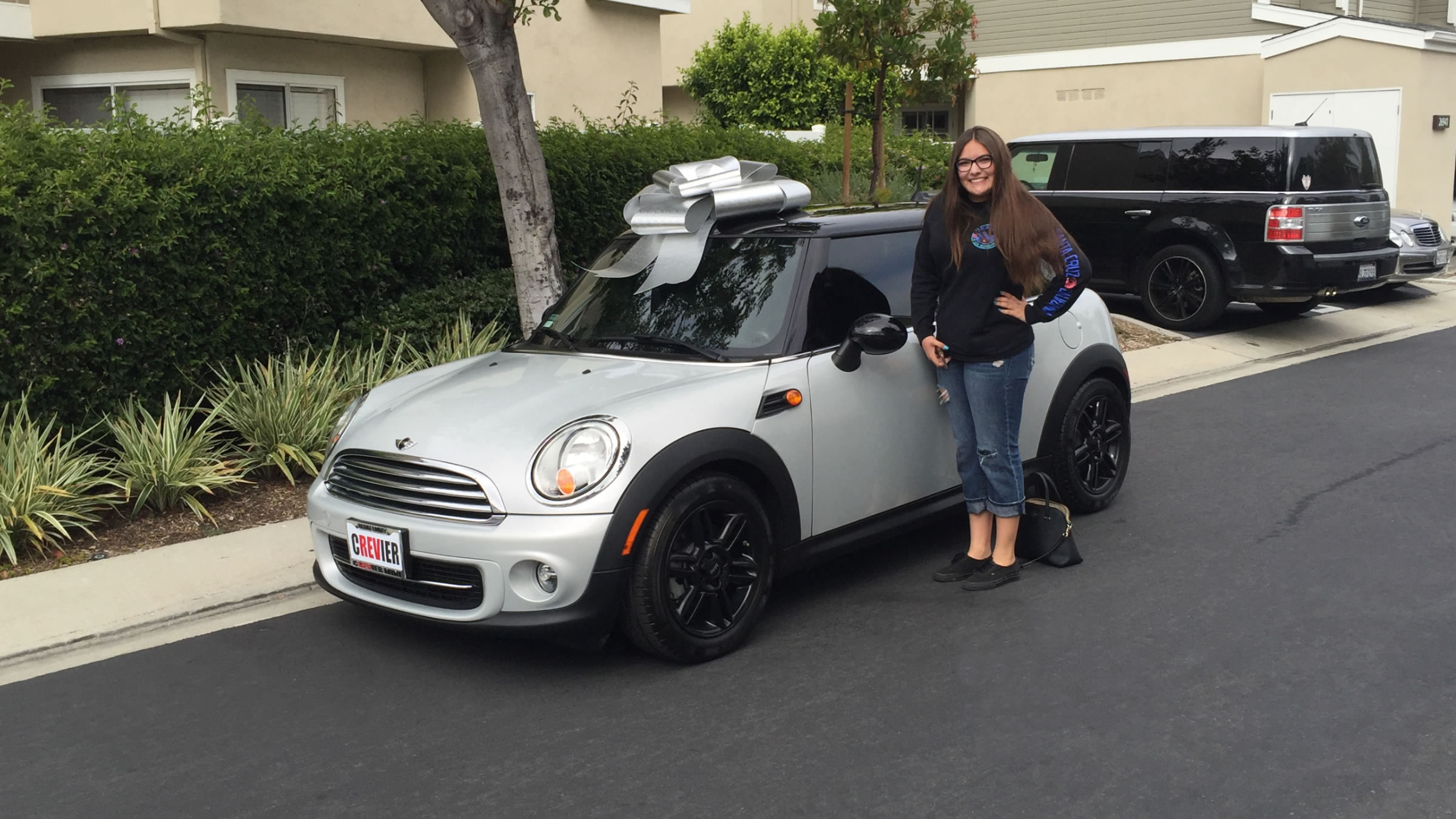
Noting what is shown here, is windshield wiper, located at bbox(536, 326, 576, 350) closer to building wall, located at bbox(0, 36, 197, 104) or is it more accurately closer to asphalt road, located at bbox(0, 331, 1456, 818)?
asphalt road, located at bbox(0, 331, 1456, 818)

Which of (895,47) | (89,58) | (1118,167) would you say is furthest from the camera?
(1118,167)

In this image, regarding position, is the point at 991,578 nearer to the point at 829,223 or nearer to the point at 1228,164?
the point at 829,223

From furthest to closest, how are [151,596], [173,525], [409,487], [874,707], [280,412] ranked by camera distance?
1. [280,412]
2. [173,525]
3. [151,596]
4. [409,487]
5. [874,707]

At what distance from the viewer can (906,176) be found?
50.6ft

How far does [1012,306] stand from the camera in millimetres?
5219

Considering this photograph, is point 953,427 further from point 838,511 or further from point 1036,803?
point 1036,803

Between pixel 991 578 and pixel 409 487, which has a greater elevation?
pixel 409 487

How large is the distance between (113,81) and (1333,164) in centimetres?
1133

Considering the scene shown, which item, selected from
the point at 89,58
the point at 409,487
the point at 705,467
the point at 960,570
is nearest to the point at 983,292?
the point at 960,570

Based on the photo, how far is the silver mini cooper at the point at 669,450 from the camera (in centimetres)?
447

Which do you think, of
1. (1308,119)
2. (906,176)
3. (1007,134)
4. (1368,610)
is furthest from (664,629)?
(1007,134)

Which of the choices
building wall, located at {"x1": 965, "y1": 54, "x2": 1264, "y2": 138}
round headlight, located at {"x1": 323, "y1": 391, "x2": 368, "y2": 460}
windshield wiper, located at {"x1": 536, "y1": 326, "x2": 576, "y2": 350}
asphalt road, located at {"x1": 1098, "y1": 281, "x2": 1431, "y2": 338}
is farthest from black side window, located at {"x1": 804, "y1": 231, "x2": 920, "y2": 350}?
building wall, located at {"x1": 965, "y1": 54, "x2": 1264, "y2": 138}

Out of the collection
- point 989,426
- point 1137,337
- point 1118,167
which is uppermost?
point 1118,167

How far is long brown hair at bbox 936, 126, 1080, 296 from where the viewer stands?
512 centimetres
